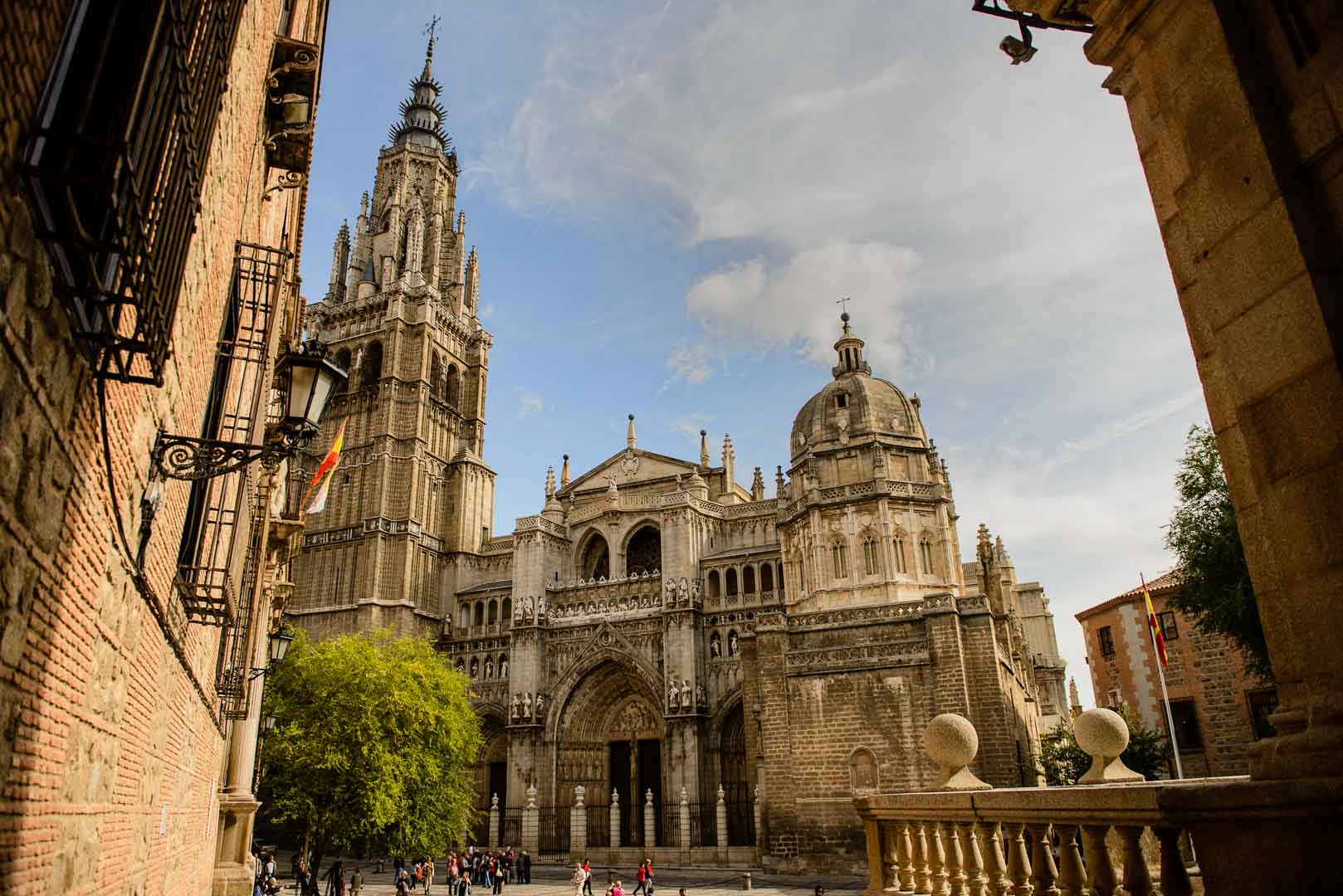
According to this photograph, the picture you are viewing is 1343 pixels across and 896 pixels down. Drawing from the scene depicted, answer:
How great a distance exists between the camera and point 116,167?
293 cm

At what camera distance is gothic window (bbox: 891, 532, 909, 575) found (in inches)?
1141

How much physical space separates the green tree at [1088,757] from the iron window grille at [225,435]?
76.6 ft

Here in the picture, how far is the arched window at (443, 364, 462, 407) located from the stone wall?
43.9 m

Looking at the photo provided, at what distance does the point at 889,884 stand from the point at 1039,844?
231 cm

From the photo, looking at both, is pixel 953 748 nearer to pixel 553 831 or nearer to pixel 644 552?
pixel 553 831

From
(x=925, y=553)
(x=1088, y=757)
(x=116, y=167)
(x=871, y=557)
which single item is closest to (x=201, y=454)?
(x=116, y=167)

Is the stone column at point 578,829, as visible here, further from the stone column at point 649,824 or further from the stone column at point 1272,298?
the stone column at point 1272,298

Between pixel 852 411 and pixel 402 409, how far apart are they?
25316 mm

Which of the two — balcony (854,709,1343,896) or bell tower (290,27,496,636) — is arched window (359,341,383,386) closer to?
bell tower (290,27,496,636)

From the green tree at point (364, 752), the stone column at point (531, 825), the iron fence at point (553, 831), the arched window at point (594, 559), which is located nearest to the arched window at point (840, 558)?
the green tree at point (364, 752)

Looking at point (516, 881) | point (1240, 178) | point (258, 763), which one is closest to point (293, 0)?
point (1240, 178)

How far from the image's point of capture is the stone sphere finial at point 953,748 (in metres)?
7.64

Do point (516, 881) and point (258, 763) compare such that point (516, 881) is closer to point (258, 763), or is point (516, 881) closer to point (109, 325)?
point (258, 763)

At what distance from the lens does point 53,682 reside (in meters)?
3.47
